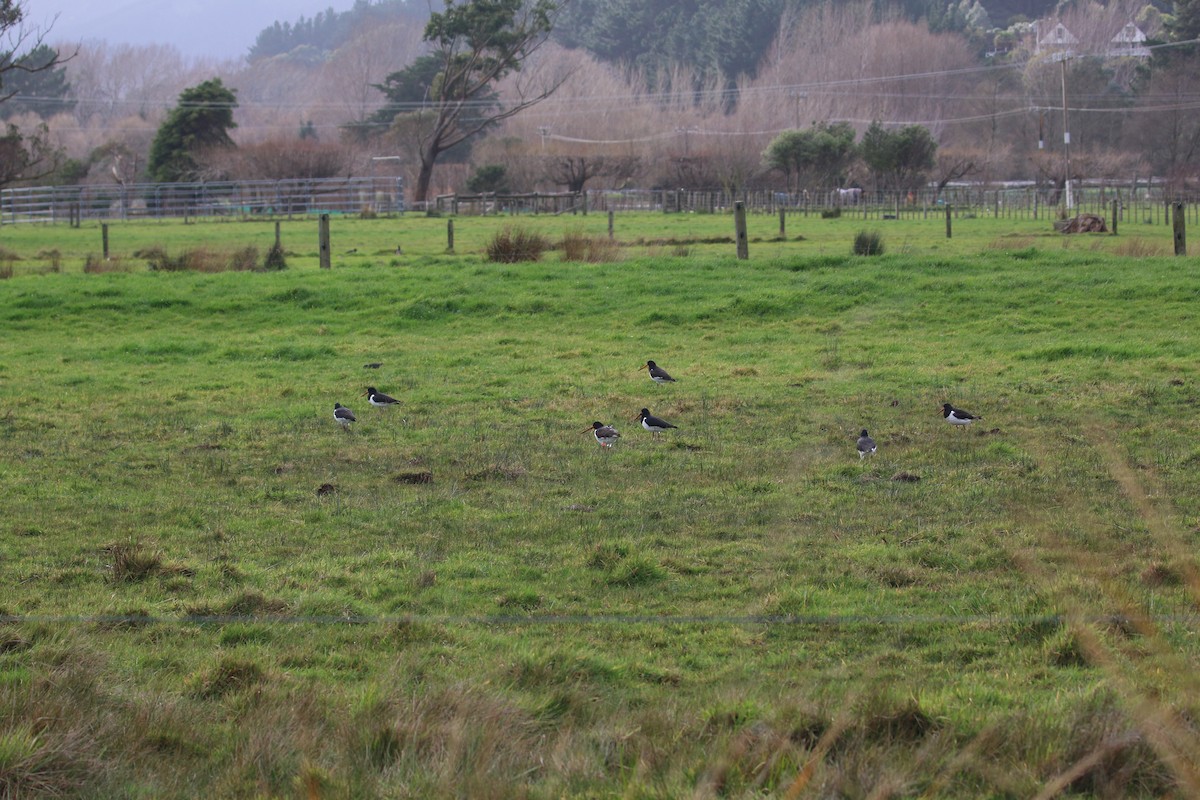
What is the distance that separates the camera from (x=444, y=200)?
73250mm

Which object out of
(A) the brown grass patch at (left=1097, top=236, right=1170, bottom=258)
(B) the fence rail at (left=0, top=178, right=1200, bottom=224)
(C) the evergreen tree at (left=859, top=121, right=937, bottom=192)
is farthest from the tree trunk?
(A) the brown grass patch at (left=1097, top=236, right=1170, bottom=258)

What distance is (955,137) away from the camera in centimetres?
11269

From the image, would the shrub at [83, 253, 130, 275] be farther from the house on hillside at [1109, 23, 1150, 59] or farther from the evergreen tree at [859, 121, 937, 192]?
the house on hillside at [1109, 23, 1150, 59]

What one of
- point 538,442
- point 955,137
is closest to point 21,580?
point 538,442

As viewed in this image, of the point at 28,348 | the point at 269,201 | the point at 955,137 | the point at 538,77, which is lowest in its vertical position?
the point at 28,348

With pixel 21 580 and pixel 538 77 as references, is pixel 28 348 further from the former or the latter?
pixel 538 77

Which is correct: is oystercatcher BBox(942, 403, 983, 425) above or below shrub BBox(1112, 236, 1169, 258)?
below

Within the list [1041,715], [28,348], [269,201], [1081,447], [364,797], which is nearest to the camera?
[364,797]

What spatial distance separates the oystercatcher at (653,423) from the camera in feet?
40.1

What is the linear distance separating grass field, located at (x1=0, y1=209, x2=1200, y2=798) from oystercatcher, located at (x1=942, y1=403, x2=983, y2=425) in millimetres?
161

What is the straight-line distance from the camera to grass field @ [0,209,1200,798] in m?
4.61

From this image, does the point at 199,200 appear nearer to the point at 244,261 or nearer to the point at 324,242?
the point at 244,261

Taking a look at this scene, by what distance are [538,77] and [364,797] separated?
479 ft

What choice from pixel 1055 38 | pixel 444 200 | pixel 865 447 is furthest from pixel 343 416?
pixel 1055 38
